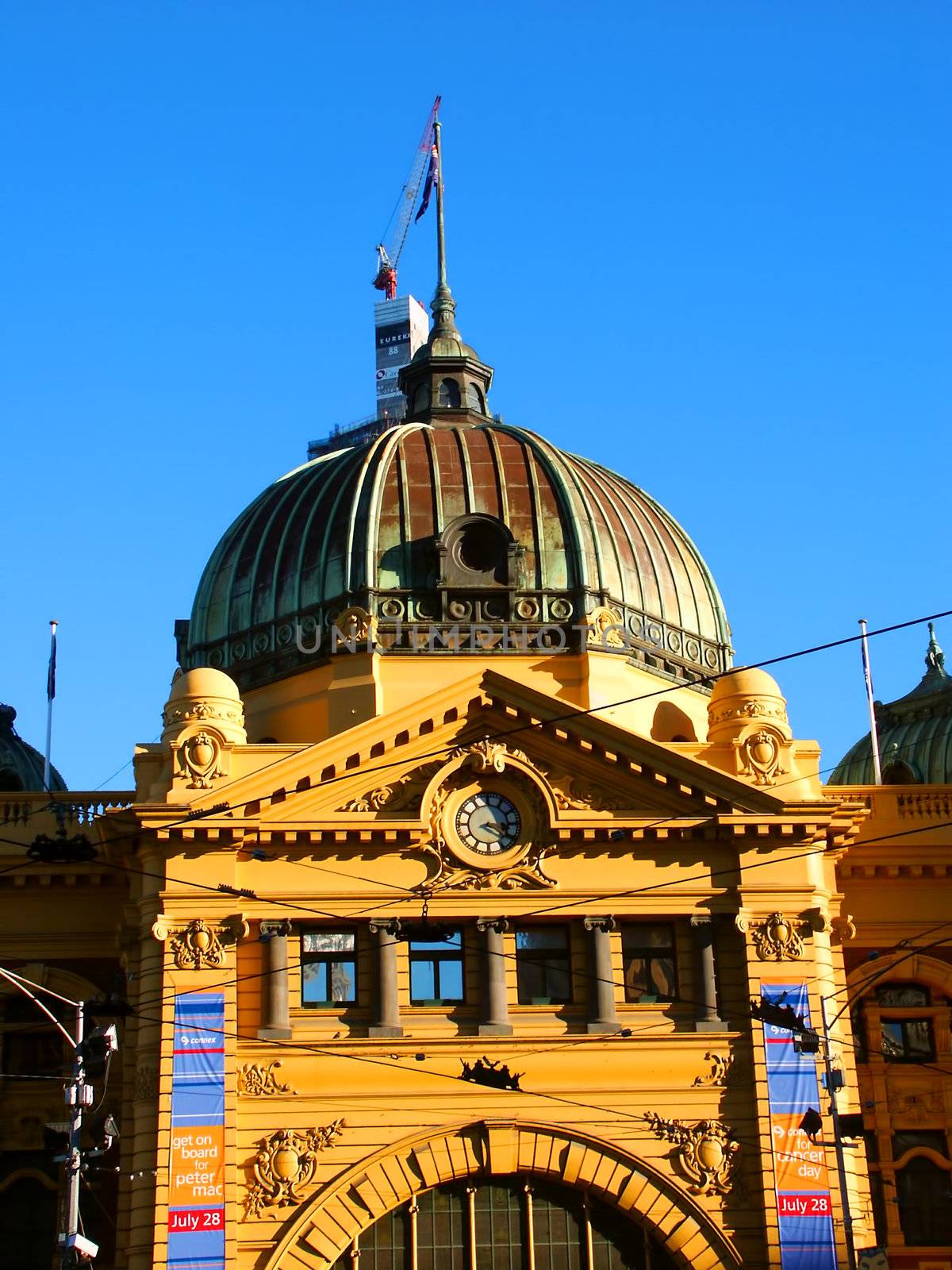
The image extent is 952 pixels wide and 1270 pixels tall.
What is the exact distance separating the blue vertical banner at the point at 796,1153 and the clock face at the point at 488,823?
724 centimetres

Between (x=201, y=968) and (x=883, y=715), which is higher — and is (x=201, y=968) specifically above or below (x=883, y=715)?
below

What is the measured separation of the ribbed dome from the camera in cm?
6053

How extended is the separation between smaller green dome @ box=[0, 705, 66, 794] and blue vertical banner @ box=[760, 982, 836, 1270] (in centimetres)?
3246

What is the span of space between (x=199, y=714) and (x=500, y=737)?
765cm

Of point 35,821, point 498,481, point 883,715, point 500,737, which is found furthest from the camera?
point 883,715

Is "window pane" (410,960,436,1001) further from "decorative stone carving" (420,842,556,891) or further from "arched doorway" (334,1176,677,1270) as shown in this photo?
"arched doorway" (334,1176,677,1270)

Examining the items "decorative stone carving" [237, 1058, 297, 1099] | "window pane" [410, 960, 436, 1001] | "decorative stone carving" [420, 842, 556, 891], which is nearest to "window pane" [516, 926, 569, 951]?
"decorative stone carving" [420, 842, 556, 891]

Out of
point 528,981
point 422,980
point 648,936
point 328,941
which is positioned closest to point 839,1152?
point 648,936

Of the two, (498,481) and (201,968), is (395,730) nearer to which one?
(201,968)

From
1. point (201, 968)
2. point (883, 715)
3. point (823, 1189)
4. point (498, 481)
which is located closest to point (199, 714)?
point (201, 968)

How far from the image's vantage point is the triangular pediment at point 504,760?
171ft

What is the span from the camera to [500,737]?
53.2 meters

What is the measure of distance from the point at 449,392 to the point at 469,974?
24755 millimetres

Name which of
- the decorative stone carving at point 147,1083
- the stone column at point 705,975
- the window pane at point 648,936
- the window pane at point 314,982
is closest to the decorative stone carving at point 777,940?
the stone column at point 705,975
